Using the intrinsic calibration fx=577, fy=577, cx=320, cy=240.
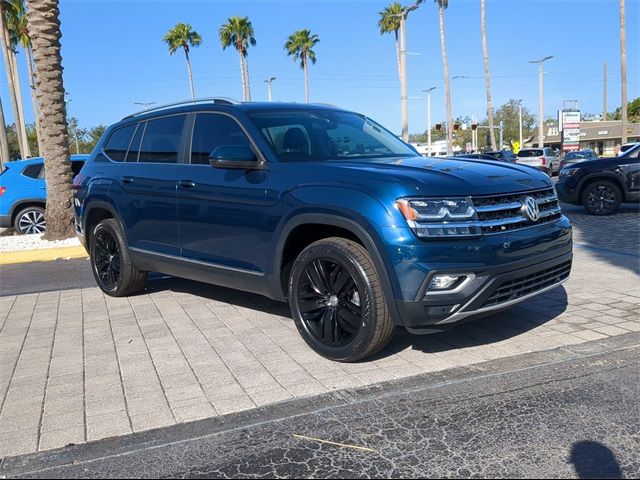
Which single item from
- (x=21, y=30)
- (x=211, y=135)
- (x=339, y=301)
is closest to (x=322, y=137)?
(x=211, y=135)

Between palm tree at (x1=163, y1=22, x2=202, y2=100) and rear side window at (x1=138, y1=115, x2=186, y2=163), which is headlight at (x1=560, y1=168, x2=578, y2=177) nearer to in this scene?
rear side window at (x1=138, y1=115, x2=186, y2=163)

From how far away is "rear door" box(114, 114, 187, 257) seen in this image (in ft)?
17.3

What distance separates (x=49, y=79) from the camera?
1083cm

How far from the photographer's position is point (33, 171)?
12.1m

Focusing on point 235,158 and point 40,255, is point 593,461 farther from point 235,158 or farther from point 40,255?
point 40,255

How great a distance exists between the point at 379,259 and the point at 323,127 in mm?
1757

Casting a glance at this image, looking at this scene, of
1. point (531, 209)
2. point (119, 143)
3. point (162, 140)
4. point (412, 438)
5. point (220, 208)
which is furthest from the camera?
point (119, 143)

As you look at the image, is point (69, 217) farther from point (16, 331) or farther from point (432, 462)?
point (432, 462)

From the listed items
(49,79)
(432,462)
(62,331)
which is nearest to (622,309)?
(432,462)

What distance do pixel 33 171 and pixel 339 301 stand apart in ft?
33.7

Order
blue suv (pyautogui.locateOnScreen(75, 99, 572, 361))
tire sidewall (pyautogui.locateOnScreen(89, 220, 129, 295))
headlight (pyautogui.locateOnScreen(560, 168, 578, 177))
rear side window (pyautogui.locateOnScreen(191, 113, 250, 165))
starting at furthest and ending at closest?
headlight (pyautogui.locateOnScreen(560, 168, 578, 177)), tire sidewall (pyautogui.locateOnScreen(89, 220, 129, 295)), rear side window (pyautogui.locateOnScreen(191, 113, 250, 165)), blue suv (pyautogui.locateOnScreen(75, 99, 572, 361))

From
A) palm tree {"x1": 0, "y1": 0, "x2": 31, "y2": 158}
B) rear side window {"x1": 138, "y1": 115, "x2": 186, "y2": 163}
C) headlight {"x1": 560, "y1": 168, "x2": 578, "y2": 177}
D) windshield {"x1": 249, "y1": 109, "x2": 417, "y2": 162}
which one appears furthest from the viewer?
palm tree {"x1": 0, "y1": 0, "x2": 31, "y2": 158}

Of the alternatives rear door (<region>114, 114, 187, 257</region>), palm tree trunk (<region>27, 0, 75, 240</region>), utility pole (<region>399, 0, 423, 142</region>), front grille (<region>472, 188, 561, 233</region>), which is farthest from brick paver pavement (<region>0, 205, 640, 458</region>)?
utility pole (<region>399, 0, 423, 142</region>)

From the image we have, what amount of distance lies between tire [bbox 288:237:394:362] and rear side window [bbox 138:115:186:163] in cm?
193
